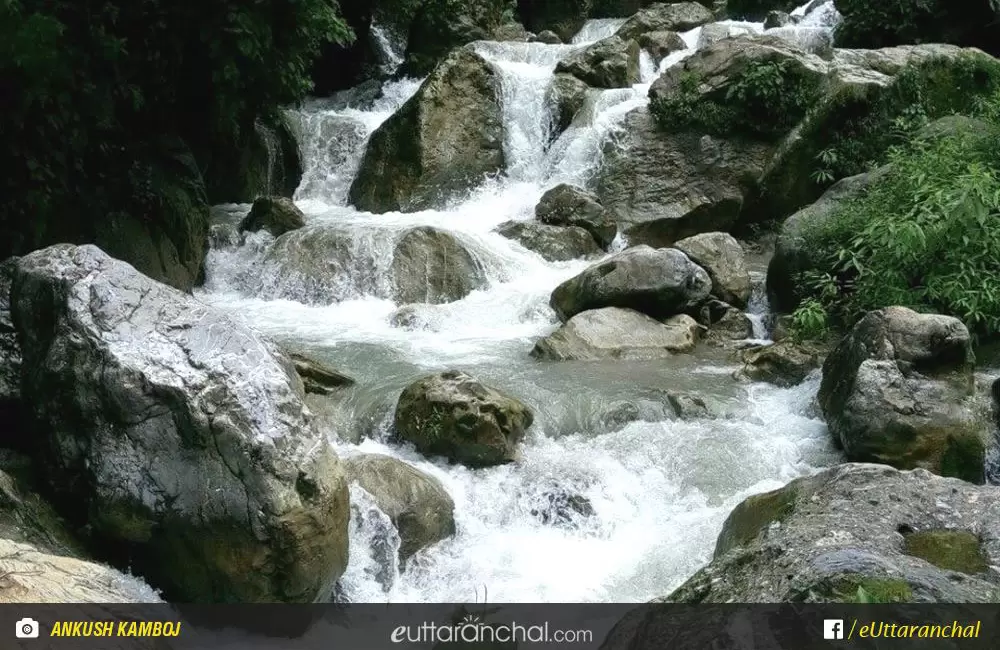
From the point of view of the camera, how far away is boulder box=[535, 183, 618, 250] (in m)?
12.8

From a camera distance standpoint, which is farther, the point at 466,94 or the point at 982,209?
the point at 466,94

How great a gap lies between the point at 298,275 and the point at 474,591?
659 cm

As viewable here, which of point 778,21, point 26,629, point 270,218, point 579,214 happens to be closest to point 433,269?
point 579,214

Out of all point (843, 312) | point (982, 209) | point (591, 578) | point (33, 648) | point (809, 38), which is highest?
point (809, 38)

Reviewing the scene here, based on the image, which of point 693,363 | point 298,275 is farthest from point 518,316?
point 298,275

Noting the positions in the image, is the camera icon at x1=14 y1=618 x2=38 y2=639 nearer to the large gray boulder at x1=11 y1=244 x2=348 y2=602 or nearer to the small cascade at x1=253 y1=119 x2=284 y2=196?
the large gray boulder at x1=11 y1=244 x2=348 y2=602

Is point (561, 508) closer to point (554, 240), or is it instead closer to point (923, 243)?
point (923, 243)

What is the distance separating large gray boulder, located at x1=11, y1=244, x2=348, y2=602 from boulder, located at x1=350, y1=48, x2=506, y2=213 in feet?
28.5

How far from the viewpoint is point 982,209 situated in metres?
8.13

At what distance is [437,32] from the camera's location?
19562 mm

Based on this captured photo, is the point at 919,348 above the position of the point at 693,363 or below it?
above

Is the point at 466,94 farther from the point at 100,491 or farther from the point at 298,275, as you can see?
the point at 100,491

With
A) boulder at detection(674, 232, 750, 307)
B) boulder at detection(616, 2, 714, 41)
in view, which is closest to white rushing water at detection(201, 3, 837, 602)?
boulder at detection(674, 232, 750, 307)

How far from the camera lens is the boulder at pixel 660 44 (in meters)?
17.4
